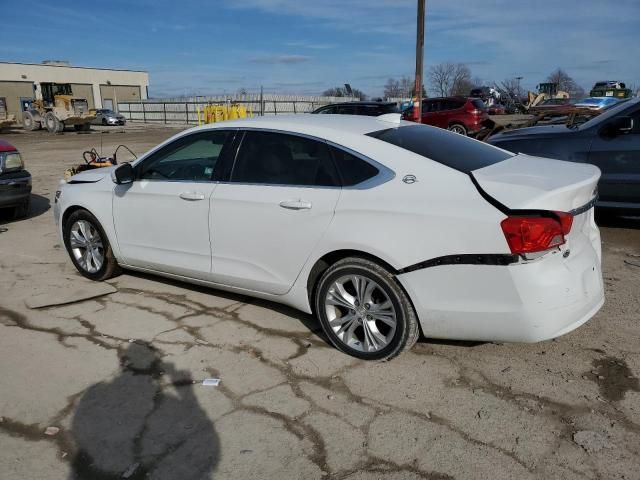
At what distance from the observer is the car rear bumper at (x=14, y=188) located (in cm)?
722

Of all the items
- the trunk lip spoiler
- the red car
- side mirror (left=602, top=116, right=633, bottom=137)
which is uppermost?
the red car

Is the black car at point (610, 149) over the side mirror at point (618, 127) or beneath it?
beneath

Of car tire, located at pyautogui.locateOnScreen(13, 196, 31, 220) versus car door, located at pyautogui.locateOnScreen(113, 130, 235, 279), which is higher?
car door, located at pyautogui.locateOnScreen(113, 130, 235, 279)

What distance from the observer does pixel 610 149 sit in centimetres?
621

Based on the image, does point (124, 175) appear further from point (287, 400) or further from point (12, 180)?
point (12, 180)

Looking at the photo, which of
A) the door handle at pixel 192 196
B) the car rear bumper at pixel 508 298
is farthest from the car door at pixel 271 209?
the car rear bumper at pixel 508 298

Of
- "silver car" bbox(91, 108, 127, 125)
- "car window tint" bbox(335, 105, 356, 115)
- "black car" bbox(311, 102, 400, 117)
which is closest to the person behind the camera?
"black car" bbox(311, 102, 400, 117)

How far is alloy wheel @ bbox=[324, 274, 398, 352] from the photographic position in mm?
3389

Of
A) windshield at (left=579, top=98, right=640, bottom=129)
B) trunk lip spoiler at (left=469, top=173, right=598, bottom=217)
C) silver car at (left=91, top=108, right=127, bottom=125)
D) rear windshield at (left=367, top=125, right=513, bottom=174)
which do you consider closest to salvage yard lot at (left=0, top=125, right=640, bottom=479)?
trunk lip spoiler at (left=469, top=173, right=598, bottom=217)

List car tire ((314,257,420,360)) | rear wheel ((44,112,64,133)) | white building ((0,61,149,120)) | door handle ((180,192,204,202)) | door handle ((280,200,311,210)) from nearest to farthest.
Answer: car tire ((314,257,420,360)) → door handle ((280,200,311,210)) → door handle ((180,192,204,202)) → rear wheel ((44,112,64,133)) → white building ((0,61,149,120))

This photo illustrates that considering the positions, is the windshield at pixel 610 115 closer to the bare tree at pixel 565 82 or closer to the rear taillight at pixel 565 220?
the rear taillight at pixel 565 220

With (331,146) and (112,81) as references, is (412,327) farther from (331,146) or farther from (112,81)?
(112,81)

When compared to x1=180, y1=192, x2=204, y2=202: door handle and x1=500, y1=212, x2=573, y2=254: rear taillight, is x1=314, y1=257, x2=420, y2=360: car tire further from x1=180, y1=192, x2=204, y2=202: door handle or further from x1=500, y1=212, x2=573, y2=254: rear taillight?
x1=180, y1=192, x2=204, y2=202: door handle

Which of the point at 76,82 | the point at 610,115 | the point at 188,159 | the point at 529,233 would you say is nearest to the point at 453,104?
the point at 610,115
